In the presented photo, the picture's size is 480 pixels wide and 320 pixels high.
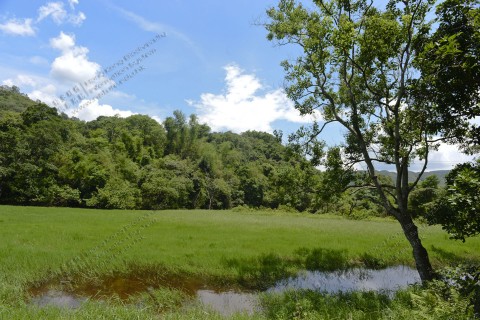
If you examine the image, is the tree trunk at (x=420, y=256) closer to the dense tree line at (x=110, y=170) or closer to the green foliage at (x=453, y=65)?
the green foliage at (x=453, y=65)

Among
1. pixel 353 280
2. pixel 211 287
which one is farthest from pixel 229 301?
pixel 353 280

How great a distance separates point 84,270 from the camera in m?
13.1

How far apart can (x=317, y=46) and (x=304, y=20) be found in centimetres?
155

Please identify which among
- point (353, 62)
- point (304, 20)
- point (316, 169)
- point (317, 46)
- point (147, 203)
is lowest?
point (147, 203)

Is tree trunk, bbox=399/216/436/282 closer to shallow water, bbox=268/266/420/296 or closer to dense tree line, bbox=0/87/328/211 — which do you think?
shallow water, bbox=268/266/420/296

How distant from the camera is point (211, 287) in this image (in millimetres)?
12484

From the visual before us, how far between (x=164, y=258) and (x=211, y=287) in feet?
11.1

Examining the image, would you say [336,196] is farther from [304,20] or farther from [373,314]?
[304,20]

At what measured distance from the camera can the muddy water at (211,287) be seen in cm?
1052

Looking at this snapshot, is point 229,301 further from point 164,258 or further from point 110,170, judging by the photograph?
point 110,170

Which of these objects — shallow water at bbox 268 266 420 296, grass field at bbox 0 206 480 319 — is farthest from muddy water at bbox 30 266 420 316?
grass field at bbox 0 206 480 319

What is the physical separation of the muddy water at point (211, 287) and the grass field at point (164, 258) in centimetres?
31

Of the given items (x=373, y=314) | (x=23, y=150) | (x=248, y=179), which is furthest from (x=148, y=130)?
(x=373, y=314)

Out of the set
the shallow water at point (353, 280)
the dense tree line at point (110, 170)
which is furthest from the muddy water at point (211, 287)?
the dense tree line at point (110, 170)
